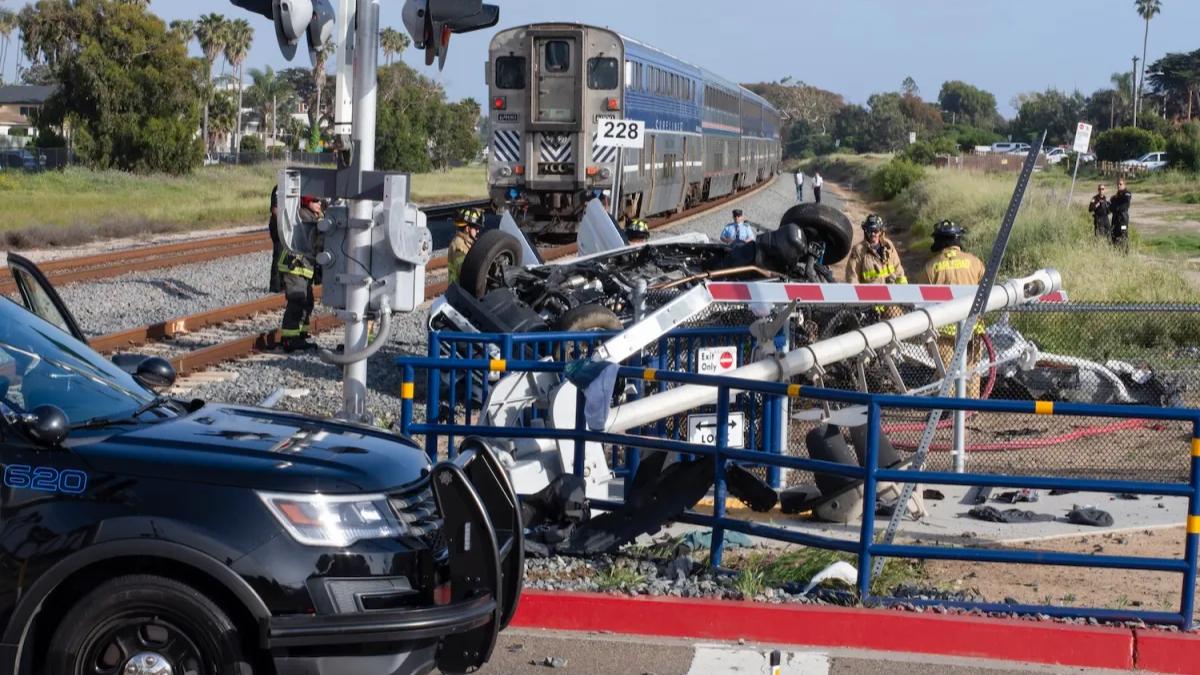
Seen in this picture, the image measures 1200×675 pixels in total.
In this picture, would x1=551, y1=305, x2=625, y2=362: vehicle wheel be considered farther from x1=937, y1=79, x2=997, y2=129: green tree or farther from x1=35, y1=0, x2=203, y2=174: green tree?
x1=937, y1=79, x2=997, y2=129: green tree

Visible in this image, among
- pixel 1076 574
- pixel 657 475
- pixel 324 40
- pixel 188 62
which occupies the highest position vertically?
pixel 188 62

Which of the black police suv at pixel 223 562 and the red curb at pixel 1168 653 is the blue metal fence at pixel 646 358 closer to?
the black police suv at pixel 223 562

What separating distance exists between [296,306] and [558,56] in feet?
42.5

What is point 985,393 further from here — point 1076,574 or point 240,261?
point 240,261

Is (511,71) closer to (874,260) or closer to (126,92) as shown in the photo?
(874,260)

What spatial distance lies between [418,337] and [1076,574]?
30.0 feet

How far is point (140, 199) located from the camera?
4525cm

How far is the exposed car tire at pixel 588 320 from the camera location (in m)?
11.4

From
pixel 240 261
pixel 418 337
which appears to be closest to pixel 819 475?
pixel 418 337

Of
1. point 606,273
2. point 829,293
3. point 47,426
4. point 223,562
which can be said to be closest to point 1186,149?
point 606,273

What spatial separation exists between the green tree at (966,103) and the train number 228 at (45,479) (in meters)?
163

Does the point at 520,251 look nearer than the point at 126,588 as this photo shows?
No

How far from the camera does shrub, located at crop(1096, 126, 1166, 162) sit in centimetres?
8431

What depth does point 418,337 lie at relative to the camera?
50.6 feet
